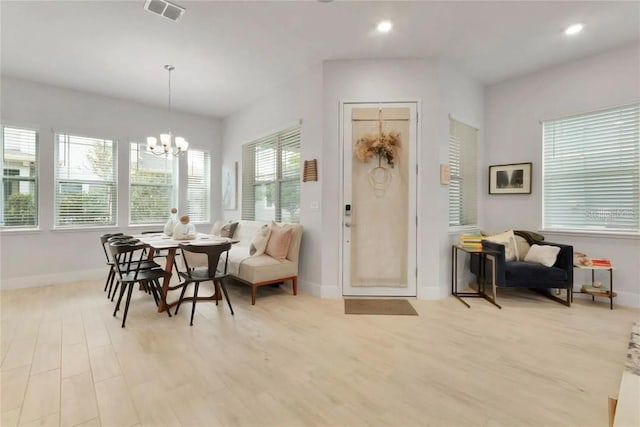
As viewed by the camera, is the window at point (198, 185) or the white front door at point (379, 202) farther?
the window at point (198, 185)

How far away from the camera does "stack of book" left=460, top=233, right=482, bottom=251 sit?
12.1ft

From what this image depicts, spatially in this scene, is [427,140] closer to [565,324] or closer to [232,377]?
[565,324]

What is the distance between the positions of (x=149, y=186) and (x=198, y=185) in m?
0.88

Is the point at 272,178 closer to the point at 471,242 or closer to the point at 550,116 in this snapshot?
the point at 471,242

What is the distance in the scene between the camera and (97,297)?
3.72m

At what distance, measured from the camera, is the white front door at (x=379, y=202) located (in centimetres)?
368

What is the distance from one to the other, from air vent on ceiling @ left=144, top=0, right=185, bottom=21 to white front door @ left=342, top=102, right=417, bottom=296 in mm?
1979

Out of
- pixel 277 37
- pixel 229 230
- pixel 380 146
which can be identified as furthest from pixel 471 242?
pixel 229 230

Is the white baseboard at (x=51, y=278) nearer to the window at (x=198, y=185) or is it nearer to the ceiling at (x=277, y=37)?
the window at (x=198, y=185)

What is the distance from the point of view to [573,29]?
10.1ft

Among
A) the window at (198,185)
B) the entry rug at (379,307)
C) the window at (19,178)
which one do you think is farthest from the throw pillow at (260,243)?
the window at (19,178)

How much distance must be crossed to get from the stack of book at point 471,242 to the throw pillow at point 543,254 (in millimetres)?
633

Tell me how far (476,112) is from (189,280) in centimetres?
446

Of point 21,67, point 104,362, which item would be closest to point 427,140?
point 104,362
